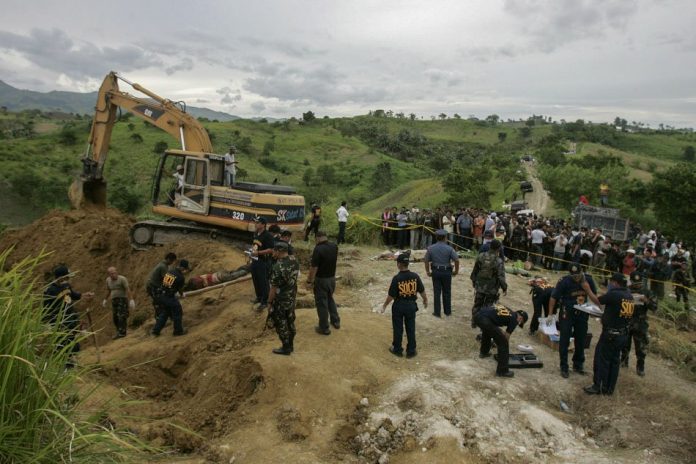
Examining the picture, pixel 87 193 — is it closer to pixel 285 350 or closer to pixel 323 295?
pixel 323 295

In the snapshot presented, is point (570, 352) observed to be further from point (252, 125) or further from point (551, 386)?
point (252, 125)

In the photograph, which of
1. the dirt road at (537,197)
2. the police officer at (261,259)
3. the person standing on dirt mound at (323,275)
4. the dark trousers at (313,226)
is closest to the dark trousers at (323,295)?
the person standing on dirt mound at (323,275)

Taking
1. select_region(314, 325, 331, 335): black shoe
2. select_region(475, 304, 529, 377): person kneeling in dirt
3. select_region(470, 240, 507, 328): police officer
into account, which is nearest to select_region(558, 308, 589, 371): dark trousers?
select_region(475, 304, 529, 377): person kneeling in dirt

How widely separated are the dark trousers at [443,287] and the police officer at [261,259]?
3150mm

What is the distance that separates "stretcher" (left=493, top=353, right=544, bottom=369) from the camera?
26.1 ft

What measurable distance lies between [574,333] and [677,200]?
19.8 meters

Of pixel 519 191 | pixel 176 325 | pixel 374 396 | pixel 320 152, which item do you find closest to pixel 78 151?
pixel 320 152

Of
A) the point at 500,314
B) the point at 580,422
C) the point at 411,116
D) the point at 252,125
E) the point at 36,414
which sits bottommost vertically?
the point at 580,422

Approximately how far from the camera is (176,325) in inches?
374

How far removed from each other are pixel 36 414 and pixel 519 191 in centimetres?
4097

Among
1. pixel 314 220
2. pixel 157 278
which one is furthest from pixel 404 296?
pixel 314 220

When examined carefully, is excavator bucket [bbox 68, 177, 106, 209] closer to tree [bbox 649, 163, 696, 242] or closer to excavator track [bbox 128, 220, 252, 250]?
excavator track [bbox 128, 220, 252, 250]

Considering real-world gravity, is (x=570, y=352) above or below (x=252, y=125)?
below

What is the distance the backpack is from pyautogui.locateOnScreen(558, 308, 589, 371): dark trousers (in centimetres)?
126
